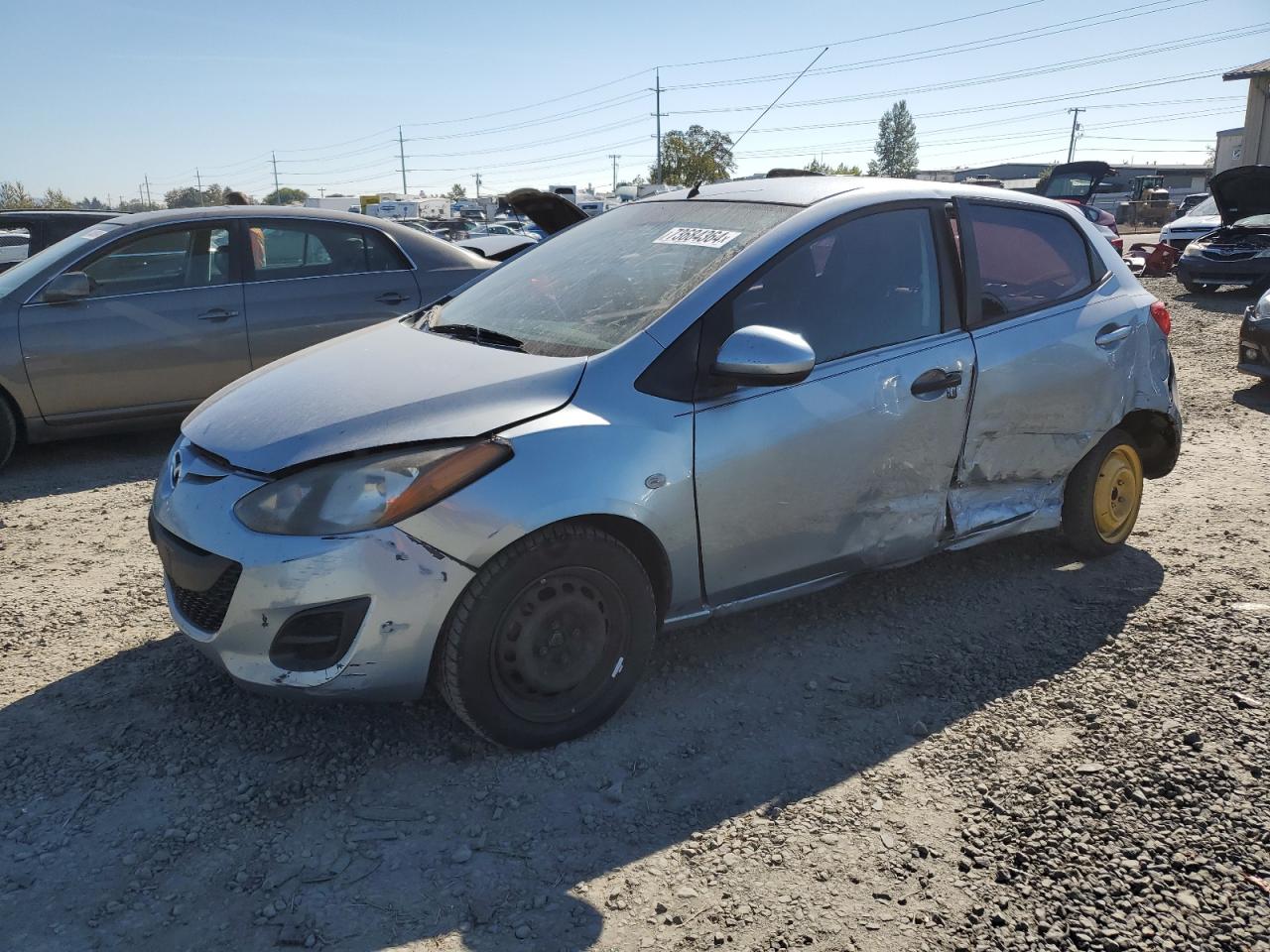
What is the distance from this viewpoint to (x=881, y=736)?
303cm

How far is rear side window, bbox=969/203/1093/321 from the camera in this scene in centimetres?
374

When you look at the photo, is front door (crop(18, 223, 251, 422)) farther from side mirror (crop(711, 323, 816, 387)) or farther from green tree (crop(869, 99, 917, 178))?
green tree (crop(869, 99, 917, 178))

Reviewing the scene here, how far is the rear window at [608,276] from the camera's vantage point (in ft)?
10.5

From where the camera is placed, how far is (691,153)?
60281 mm

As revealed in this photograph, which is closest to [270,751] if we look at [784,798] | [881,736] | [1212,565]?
[784,798]

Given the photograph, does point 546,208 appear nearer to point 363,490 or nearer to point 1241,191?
point 363,490

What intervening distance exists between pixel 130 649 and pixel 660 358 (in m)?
2.20

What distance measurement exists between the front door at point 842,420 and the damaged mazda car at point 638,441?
11 millimetres

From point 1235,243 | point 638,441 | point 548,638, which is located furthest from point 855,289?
point 1235,243

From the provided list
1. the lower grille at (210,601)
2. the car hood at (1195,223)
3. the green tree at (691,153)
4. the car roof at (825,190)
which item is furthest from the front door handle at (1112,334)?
the green tree at (691,153)

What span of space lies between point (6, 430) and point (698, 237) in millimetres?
4643

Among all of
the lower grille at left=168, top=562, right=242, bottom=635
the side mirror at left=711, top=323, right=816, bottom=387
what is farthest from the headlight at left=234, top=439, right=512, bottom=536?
the side mirror at left=711, top=323, right=816, bottom=387

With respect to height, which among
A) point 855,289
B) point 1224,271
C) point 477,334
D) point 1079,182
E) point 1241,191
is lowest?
point 1224,271

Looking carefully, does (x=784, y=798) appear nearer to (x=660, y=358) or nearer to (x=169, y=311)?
(x=660, y=358)
